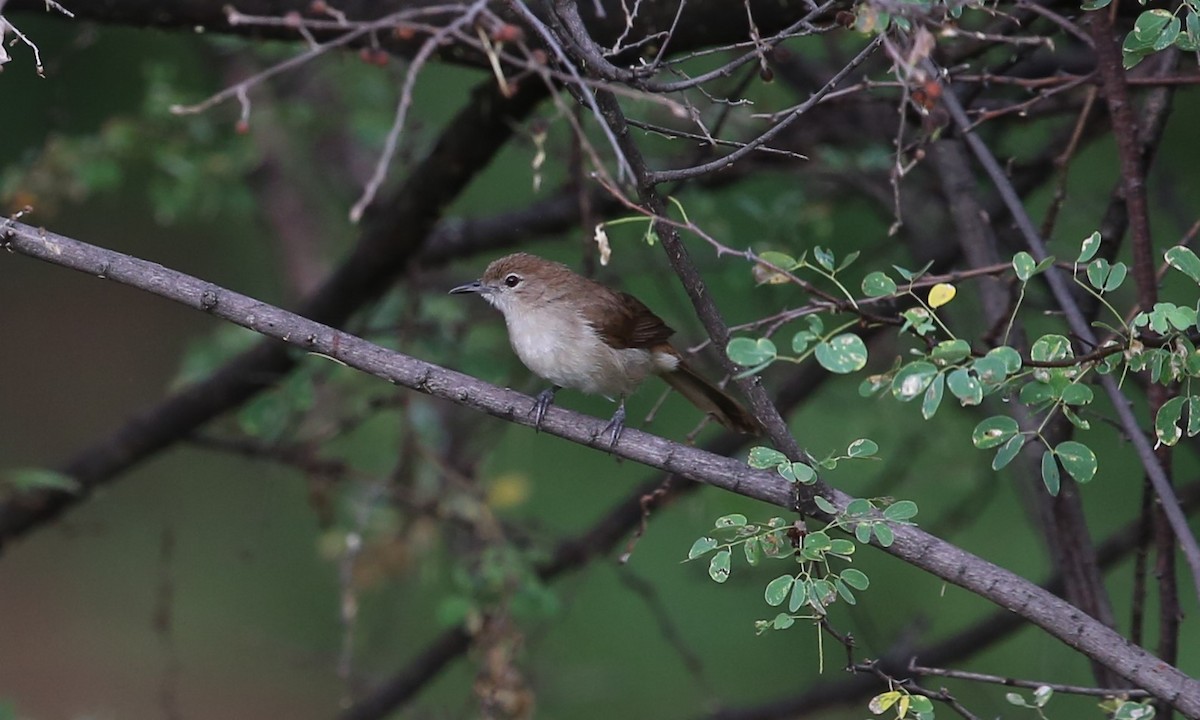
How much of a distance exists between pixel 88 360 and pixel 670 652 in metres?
4.11

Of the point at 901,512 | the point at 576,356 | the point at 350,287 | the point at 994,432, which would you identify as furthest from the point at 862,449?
the point at 350,287

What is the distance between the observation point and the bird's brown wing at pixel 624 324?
4.23m

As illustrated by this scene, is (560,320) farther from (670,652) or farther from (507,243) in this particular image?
(670,652)

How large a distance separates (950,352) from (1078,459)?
16.3 inches

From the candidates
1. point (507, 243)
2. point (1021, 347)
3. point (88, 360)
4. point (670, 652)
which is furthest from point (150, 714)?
point (1021, 347)

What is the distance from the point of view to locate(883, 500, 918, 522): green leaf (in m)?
2.47

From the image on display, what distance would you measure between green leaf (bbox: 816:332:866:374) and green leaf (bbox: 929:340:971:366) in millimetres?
119

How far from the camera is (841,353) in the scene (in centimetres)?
228

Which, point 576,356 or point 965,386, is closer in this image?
A: point 965,386

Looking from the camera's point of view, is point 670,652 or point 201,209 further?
point 670,652

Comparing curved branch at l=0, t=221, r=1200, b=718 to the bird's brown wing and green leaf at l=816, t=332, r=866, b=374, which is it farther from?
the bird's brown wing

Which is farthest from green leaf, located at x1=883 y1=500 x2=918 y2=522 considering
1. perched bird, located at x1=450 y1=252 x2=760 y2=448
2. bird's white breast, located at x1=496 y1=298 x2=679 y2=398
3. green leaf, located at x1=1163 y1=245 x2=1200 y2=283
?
bird's white breast, located at x1=496 y1=298 x2=679 y2=398

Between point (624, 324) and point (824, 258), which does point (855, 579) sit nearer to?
point (824, 258)

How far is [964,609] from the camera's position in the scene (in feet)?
25.2
